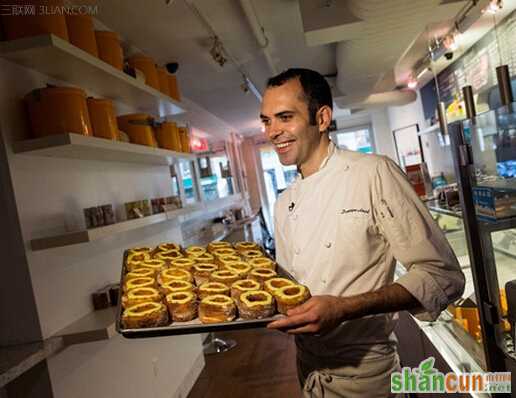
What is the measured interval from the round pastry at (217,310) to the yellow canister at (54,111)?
1.09 meters

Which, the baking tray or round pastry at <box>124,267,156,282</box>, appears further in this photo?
round pastry at <box>124,267,156,282</box>

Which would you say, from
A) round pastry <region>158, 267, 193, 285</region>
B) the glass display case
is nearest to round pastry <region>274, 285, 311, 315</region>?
round pastry <region>158, 267, 193, 285</region>

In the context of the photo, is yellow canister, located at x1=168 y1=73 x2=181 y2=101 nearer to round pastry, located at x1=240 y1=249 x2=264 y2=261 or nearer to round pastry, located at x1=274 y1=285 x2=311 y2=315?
round pastry, located at x1=240 y1=249 x2=264 y2=261

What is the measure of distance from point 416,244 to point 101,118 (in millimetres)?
1662

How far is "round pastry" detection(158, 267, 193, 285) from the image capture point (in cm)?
163

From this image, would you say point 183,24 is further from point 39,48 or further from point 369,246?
point 369,246

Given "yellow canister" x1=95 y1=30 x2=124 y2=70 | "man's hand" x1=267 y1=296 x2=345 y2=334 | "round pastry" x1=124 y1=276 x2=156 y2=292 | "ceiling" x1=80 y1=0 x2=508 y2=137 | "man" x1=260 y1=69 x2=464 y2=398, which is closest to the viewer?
"man's hand" x1=267 y1=296 x2=345 y2=334

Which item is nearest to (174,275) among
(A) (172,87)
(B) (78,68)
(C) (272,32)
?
(B) (78,68)

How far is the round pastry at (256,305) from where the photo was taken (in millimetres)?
1276

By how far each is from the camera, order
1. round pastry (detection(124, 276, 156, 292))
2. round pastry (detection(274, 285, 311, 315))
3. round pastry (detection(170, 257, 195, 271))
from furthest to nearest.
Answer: round pastry (detection(170, 257, 195, 271)), round pastry (detection(124, 276, 156, 292)), round pastry (detection(274, 285, 311, 315))

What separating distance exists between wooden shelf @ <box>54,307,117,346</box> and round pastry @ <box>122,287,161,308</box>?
1.84ft

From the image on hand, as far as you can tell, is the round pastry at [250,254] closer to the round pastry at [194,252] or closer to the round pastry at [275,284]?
the round pastry at [194,252]

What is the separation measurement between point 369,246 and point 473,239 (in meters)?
0.55

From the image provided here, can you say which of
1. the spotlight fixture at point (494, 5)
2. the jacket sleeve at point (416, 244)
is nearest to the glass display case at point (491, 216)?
the jacket sleeve at point (416, 244)
